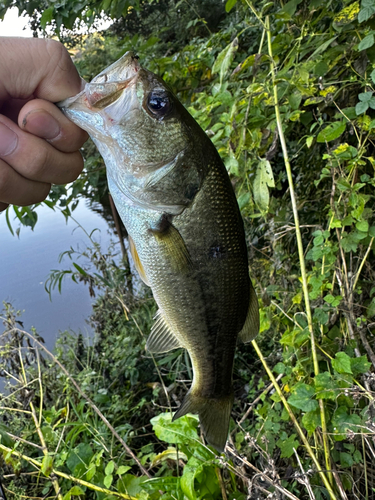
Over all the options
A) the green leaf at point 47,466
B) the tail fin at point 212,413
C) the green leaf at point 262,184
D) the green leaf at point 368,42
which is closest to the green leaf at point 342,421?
the tail fin at point 212,413

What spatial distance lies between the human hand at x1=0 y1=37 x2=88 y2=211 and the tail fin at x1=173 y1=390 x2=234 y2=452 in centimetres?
85

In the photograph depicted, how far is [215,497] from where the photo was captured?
177 centimetres

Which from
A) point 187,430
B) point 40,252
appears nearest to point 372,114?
point 187,430

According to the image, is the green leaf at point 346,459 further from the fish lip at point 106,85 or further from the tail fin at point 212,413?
the fish lip at point 106,85

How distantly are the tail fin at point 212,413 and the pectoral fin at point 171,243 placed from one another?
19.1 inches

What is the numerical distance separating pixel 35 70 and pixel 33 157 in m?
0.23

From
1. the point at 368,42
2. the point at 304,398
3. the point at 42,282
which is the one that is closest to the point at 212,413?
the point at 304,398

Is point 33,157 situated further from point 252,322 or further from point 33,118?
point 252,322

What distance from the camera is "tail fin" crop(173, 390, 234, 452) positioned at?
1240 millimetres

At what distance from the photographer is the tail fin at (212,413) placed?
124cm

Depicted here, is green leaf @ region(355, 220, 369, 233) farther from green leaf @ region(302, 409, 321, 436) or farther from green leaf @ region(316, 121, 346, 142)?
green leaf @ region(302, 409, 321, 436)

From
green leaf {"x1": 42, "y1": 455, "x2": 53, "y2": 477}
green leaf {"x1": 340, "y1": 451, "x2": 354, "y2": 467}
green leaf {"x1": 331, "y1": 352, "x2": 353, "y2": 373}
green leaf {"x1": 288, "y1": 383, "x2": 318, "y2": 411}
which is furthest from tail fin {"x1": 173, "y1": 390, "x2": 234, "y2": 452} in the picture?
green leaf {"x1": 42, "y1": 455, "x2": 53, "y2": 477}

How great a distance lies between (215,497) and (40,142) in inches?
66.7

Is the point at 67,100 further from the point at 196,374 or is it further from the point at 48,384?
Answer: the point at 48,384
